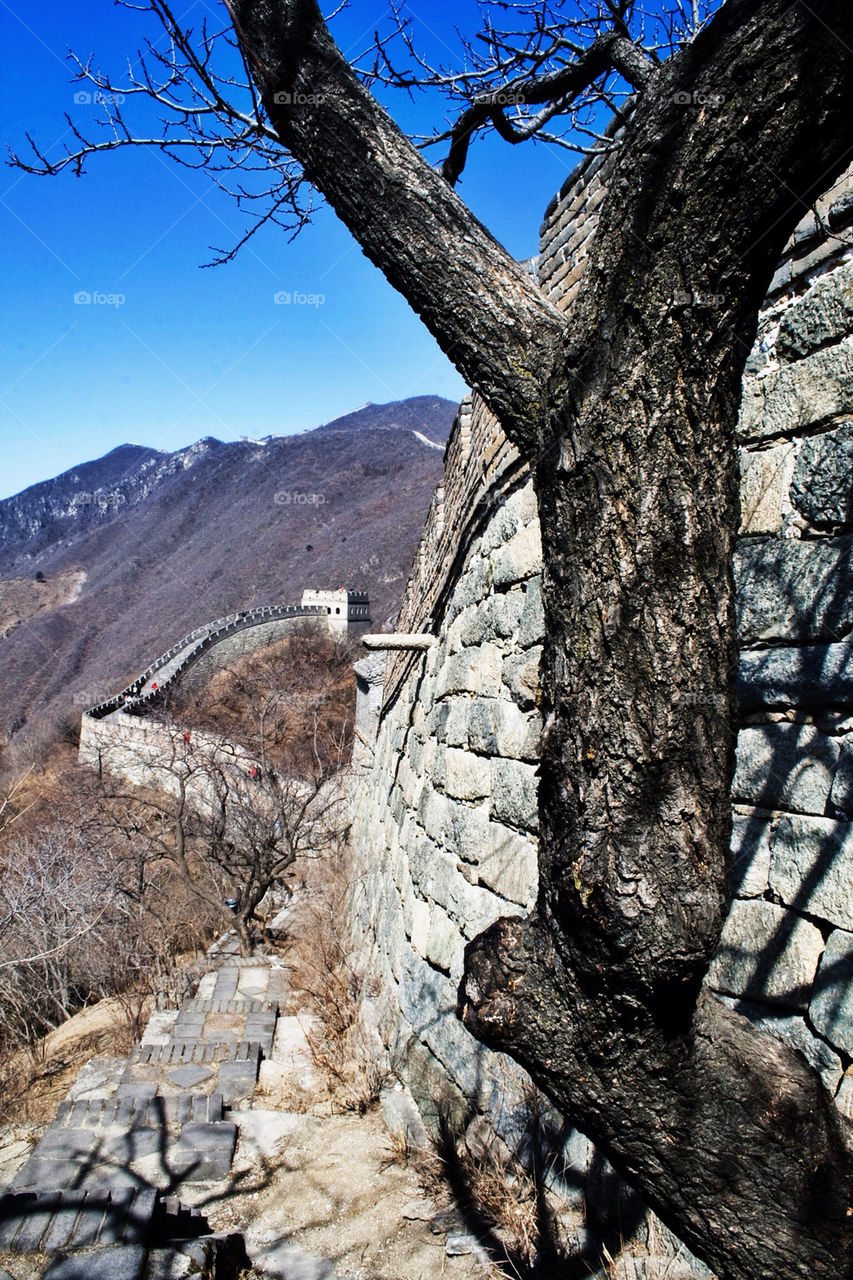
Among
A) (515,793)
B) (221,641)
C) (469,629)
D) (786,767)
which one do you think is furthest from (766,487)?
(221,641)

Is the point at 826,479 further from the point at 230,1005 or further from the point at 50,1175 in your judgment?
the point at 230,1005

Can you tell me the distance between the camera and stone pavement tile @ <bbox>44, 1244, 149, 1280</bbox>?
2477 mm

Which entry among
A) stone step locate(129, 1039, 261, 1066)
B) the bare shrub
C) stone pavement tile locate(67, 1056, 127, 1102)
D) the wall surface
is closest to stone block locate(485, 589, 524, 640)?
the wall surface

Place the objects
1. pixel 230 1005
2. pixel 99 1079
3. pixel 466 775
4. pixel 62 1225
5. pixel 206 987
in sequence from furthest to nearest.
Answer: pixel 206 987 → pixel 230 1005 → pixel 99 1079 → pixel 466 775 → pixel 62 1225

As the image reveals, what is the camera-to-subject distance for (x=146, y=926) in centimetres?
817

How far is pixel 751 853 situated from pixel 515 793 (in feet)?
3.75

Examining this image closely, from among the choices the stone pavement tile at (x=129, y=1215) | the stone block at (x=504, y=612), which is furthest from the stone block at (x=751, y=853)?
the stone pavement tile at (x=129, y=1215)

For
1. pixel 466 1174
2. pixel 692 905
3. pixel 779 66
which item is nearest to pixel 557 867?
pixel 692 905

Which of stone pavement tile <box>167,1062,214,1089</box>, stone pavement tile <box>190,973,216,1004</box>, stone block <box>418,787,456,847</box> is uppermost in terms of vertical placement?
stone block <box>418,787,456,847</box>

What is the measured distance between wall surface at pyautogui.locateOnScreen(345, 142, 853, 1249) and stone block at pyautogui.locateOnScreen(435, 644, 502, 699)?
17mm

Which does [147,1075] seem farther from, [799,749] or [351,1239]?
[799,749]

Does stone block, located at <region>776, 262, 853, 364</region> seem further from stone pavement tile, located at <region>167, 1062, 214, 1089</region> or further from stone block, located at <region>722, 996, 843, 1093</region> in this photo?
stone pavement tile, located at <region>167, 1062, 214, 1089</region>

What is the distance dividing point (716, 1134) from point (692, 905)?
400 mm

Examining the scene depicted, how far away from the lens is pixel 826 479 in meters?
1.98
